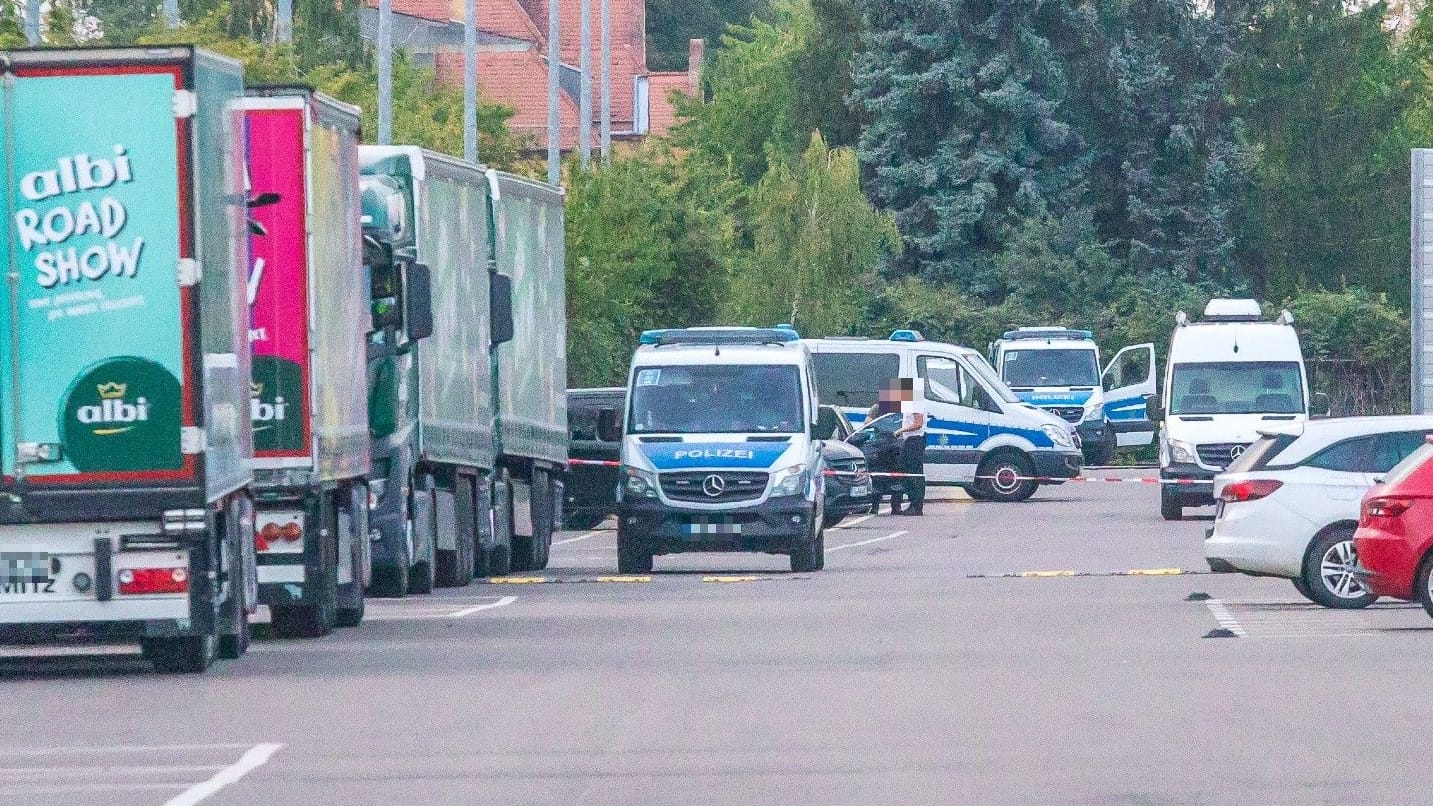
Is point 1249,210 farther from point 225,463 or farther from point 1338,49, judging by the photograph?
point 225,463

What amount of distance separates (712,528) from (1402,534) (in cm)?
893

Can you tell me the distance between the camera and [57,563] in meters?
16.3

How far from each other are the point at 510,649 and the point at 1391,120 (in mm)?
68545

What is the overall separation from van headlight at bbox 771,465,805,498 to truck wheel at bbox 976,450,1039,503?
1763 centimetres

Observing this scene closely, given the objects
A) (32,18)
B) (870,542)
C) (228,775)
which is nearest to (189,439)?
(228,775)

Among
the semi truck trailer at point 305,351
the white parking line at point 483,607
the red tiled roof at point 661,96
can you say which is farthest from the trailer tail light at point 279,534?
the red tiled roof at point 661,96

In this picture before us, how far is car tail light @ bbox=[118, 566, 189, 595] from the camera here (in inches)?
642

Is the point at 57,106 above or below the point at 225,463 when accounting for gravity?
above

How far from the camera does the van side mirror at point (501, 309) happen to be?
88.1ft

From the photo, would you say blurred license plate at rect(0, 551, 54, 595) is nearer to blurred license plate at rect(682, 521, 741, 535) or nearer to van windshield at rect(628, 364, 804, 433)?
blurred license plate at rect(682, 521, 741, 535)

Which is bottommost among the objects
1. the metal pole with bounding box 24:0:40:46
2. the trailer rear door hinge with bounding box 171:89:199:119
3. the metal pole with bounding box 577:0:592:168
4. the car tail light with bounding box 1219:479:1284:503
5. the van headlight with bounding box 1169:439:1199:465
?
the van headlight with bounding box 1169:439:1199:465

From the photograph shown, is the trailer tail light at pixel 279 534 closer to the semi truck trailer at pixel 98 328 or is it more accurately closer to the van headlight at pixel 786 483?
the semi truck trailer at pixel 98 328

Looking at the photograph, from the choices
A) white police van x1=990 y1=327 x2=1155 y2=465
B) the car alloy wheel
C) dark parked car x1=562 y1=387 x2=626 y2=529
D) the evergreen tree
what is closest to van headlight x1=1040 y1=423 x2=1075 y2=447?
dark parked car x1=562 y1=387 x2=626 y2=529

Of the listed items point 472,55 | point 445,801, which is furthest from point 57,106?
point 472,55
